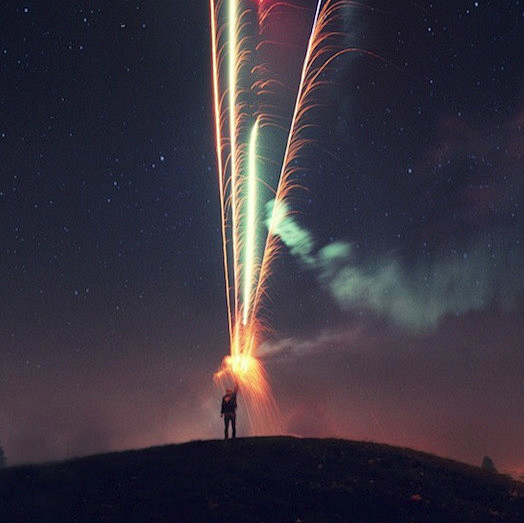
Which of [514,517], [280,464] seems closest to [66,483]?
[280,464]

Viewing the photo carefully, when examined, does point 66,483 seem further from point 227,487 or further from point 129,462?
point 227,487

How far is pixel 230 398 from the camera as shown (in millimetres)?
23766

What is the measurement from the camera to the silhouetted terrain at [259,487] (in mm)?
16453

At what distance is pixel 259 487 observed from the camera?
58.4ft

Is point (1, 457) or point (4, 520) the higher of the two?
point (1, 457)

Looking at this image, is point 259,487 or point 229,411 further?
point 229,411

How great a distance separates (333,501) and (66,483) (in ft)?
28.8

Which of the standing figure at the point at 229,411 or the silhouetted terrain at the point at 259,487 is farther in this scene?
the standing figure at the point at 229,411

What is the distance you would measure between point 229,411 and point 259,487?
605 cm

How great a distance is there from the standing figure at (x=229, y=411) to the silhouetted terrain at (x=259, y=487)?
1.04m

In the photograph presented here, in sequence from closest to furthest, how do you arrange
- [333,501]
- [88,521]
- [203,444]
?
[88,521] < [333,501] < [203,444]

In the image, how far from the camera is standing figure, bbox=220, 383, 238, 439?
23.6 metres

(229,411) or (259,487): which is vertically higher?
(229,411)

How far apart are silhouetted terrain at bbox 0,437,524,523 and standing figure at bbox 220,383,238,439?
1040mm
